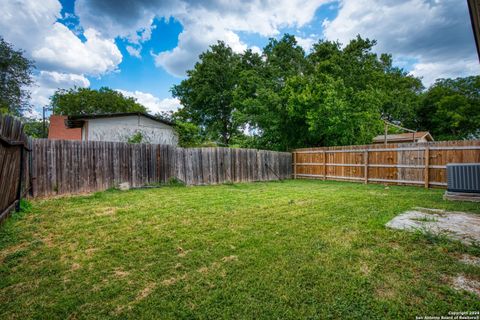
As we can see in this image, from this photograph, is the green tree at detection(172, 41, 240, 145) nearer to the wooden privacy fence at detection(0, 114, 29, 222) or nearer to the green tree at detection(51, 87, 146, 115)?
the green tree at detection(51, 87, 146, 115)

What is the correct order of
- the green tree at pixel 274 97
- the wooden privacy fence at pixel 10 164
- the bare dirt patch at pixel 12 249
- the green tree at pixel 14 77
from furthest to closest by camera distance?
the green tree at pixel 14 77, the green tree at pixel 274 97, the wooden privacy fence at pixel 10 164, the bare dirt patch at pixel 12 249

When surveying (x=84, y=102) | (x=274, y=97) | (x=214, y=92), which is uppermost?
(x=84, y=102)

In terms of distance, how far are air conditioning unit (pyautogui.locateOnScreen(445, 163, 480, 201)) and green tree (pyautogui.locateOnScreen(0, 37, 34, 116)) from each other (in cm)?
2854

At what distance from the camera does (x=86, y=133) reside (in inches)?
503

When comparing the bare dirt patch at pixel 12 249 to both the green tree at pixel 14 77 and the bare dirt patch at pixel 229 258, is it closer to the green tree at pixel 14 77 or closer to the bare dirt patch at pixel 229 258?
the bare dirt patch at pixel 229 258

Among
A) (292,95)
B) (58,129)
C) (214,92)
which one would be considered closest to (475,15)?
(292,95)

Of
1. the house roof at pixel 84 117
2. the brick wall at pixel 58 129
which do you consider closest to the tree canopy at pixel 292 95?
the house roof at pixel 84 117

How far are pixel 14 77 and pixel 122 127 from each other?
15.6 metres

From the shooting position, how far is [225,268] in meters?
2.17

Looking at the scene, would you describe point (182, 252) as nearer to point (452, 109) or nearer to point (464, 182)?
point (464, 182)

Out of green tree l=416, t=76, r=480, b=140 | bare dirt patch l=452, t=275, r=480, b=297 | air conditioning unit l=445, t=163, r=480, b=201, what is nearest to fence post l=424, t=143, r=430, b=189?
air conditioning unit l=445, t=163, r=480, b=201

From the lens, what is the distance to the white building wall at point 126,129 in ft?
41.8

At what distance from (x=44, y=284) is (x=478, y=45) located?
19.0ft

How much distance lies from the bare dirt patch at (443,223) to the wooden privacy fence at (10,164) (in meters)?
5.95
